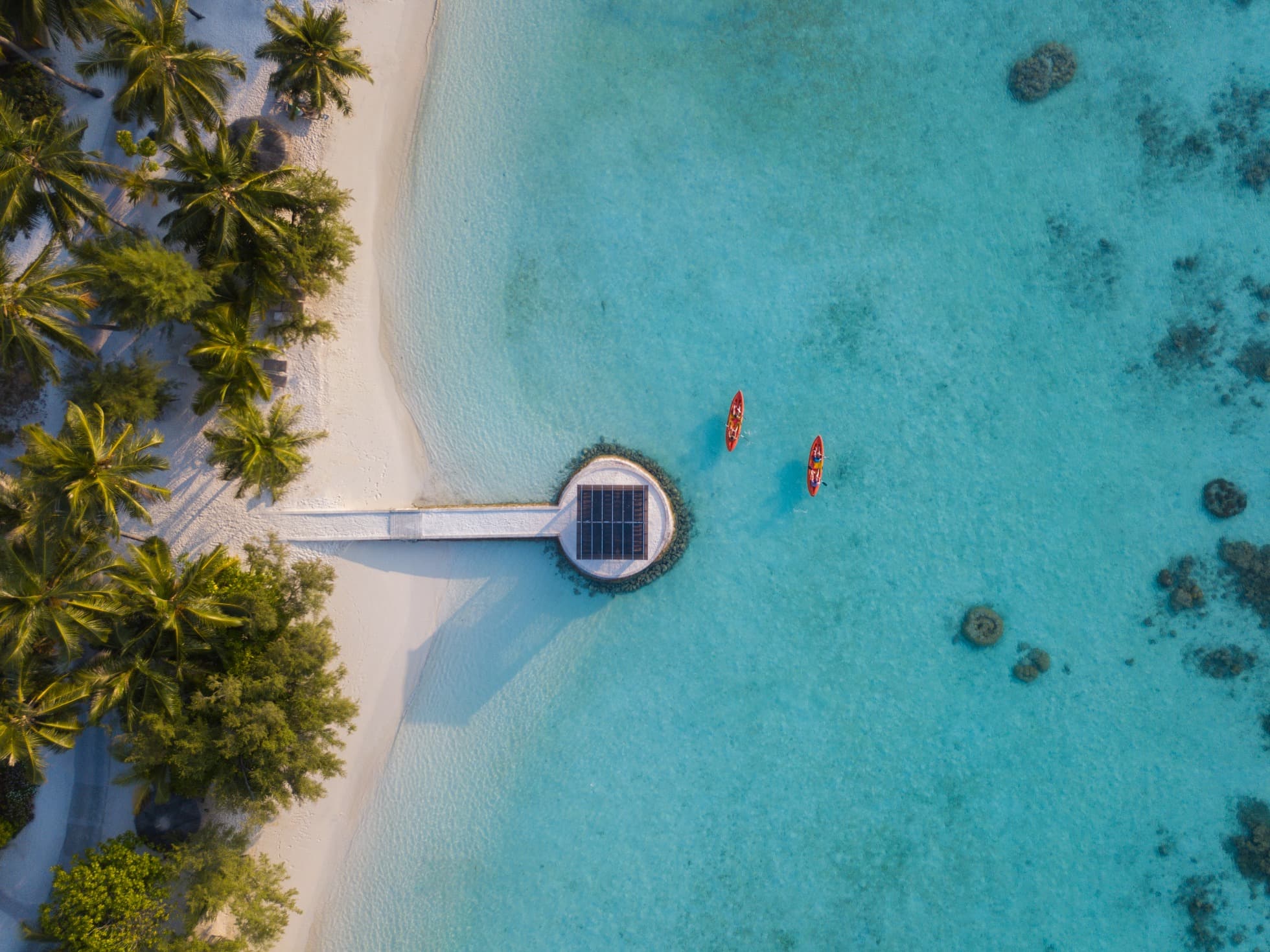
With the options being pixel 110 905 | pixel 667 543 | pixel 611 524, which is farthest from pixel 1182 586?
pixel 110 905

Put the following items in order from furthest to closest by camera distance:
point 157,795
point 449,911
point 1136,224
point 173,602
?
point 1136,224 < point 449,911 < point 157,795 < point 173,602

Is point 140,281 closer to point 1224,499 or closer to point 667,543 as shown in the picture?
point 667,543

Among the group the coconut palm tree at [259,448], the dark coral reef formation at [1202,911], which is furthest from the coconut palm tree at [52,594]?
the dark coral reef formation at [1202,911]

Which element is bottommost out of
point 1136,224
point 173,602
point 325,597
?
point 173,602

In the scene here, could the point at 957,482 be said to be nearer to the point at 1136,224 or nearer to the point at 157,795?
the point at 1136,224

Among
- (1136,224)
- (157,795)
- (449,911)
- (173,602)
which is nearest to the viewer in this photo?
(173,602)

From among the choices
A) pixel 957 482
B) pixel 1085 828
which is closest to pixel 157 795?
pixel 957 482

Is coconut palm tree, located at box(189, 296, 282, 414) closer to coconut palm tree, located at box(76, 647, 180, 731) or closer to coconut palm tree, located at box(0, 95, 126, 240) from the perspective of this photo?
coconut palm tree, located at box(0, 95, 126, 240)
